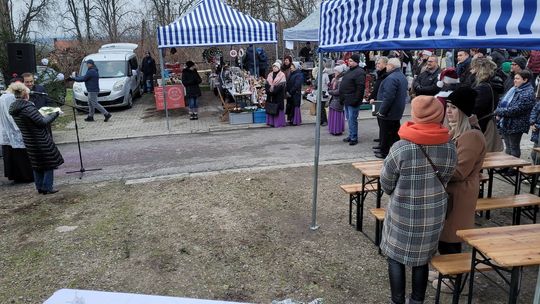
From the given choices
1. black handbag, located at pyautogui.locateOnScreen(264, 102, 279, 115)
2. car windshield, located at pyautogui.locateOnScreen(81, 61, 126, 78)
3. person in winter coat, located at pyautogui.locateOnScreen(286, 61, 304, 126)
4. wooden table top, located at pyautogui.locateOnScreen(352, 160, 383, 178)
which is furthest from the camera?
car windshield, located at pyautogui.locateOnScreen(81, 61, 126, 78)

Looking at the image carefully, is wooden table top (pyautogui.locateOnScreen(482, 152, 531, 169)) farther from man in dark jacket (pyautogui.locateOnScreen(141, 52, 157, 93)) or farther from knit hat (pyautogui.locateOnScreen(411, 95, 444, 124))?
man in dark jacket (pyautogui.locateOnScreen(141, 52, 157, 93))

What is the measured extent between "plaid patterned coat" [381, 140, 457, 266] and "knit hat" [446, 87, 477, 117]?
566 mm

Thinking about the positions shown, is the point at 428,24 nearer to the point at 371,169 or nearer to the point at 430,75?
the point at 371,169

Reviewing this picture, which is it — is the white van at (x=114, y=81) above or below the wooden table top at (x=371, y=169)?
above

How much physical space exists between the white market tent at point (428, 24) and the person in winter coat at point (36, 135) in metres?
4.29

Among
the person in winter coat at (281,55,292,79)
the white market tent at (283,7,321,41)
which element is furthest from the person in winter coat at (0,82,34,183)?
the white market tent at (283,7,321,41)

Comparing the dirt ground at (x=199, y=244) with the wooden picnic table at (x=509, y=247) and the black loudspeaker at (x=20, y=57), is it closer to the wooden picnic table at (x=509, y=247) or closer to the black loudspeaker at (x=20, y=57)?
the wooden picnic table at (x=509, y=247)

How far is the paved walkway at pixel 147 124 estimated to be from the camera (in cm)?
1145

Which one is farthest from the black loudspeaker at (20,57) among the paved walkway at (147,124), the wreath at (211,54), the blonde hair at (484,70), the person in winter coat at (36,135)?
the wreath at (211,54)

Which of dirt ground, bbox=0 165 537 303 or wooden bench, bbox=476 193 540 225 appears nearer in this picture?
dirt ground, bbox=0 165 537 303

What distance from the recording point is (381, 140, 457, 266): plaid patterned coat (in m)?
3.11

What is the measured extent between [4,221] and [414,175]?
17.9 ft

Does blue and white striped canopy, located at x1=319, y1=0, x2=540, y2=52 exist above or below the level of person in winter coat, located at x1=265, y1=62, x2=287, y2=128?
above

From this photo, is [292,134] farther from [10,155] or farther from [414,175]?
[414,175]
